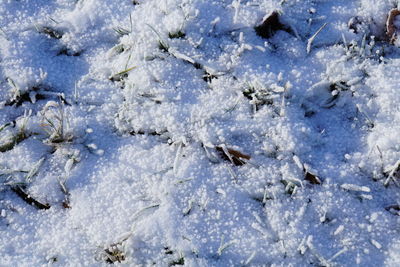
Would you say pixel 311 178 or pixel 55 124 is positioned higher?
pixel 55 124

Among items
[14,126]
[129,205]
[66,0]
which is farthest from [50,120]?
[66,0]

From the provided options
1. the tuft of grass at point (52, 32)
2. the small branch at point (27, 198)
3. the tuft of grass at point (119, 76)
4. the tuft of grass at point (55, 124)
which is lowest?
the small branch at point (27, 198)

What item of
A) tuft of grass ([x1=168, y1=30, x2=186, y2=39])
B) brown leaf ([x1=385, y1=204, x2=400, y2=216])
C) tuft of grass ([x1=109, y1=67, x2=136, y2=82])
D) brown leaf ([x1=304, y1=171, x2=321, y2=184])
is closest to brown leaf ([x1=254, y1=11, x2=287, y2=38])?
tuft of grass ([x1=168, y1=30, x2=186, y2=39])

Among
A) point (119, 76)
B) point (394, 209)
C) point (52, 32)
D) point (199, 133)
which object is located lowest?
point (394, 209)

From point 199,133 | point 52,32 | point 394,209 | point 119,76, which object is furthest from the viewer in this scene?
point 52,32

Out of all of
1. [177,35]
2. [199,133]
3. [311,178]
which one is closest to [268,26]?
[177,35]

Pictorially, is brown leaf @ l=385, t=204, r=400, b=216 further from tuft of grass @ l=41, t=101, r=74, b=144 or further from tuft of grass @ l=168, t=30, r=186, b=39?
tuft of grass @ l=41, t=101, r=74, b=144

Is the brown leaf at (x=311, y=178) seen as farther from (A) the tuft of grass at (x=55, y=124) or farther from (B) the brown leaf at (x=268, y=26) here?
(A) the tuft of grass at (x=55, y=124)

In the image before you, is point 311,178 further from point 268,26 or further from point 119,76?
point 119,76

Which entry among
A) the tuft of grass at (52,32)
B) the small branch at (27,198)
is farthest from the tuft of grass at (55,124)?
the tuft of grass at (52,32)

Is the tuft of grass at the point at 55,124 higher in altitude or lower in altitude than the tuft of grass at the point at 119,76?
lower
